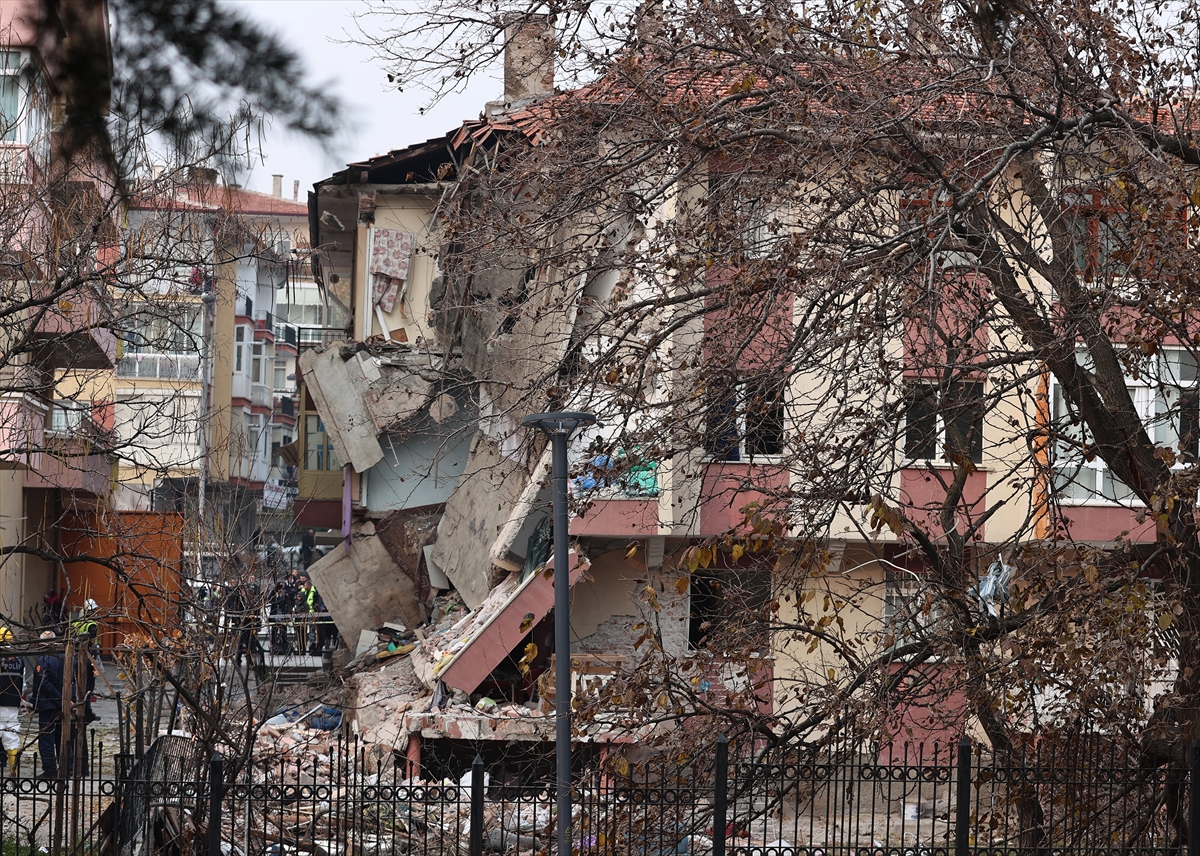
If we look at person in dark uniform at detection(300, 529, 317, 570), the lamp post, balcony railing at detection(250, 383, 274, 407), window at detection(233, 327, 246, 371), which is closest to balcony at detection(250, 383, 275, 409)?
balcony railing at detection(250, 383, 274, 407)

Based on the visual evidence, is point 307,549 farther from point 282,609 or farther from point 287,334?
point 287,334

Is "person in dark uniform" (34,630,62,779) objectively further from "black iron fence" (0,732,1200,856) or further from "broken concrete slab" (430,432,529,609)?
"broken concrete slab" (430,432,529,609)

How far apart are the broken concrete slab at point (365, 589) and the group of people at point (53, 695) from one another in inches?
208

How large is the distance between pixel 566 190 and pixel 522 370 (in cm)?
709

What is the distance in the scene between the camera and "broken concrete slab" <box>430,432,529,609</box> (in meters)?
19.8

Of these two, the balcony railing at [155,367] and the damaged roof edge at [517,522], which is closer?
the damaged roof edge at [517,522]

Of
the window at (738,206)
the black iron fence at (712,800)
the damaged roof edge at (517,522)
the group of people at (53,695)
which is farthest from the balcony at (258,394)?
the window at (738,206)

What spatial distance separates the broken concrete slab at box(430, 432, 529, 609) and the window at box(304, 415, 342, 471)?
3133mm

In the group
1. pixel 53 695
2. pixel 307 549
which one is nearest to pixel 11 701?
pixel 53 695

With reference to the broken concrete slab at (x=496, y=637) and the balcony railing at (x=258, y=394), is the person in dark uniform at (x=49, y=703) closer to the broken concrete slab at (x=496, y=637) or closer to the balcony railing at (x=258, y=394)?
the broken concrete slab at (x=496, y=637)

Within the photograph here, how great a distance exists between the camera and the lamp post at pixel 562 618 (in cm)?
870

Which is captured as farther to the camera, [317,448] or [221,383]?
[221,383]

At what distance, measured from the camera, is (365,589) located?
2405 centimetres

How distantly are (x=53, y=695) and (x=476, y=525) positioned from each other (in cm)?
714
